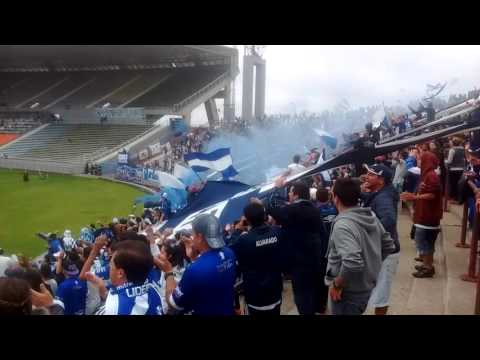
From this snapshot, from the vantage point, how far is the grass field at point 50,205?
31.8 ft

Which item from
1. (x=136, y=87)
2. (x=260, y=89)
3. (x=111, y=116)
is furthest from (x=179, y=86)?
(x=260, y=89)

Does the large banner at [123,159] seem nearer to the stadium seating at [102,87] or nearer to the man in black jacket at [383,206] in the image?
the stadium seating at [102,87]

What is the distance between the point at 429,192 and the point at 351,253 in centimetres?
166

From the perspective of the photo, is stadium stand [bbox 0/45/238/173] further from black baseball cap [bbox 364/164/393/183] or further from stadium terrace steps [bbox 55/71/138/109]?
black baseball cap [bbox 364/164/393/183]

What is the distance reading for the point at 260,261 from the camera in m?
2.64

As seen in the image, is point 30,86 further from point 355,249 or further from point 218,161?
point 355,249

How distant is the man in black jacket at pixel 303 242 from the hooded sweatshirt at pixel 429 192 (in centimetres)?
111

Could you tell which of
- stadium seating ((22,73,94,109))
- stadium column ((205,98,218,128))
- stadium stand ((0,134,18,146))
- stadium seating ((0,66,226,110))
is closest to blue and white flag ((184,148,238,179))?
stadium stand ((0,134,18,146))

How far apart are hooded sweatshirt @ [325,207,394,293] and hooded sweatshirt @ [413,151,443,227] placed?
4.44 feet
